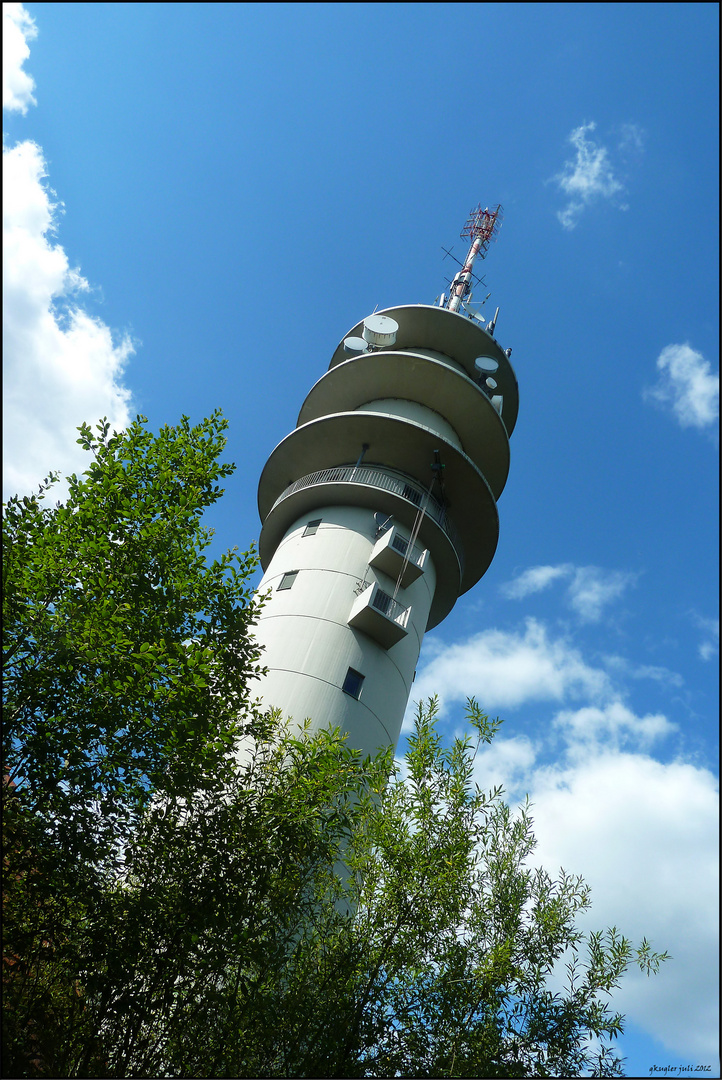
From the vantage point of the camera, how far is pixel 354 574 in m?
22.0

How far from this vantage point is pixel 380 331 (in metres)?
27.5

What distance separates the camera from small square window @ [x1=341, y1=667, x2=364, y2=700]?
19672 millimetres

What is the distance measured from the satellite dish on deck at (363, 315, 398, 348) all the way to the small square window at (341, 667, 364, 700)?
46.5 ft

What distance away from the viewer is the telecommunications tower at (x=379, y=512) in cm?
2005

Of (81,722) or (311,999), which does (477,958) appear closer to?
(311,999)

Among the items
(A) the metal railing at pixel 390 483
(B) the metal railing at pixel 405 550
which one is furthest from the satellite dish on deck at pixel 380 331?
(B) the metal railing at pixel 405 550

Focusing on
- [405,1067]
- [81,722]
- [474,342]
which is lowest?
[405,1067]

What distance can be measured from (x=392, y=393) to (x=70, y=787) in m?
21.4

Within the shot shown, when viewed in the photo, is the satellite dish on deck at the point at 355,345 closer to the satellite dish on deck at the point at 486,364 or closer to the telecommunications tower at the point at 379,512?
the telecommunications tower at the point at 379,512

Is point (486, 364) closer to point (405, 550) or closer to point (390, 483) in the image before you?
point (390, 483)

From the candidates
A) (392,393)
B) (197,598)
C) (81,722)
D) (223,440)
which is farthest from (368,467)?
(81,722)

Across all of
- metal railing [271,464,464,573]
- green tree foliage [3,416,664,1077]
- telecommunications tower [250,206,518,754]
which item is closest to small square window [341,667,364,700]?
telecommunications tower [250,206,518,754]

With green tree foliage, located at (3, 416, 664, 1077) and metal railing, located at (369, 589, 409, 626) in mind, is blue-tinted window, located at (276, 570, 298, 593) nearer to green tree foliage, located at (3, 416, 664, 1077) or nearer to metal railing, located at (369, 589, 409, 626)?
metal railing, located at (369, 589, 409, 626)

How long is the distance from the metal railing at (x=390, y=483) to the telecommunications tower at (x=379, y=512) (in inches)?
2.4
